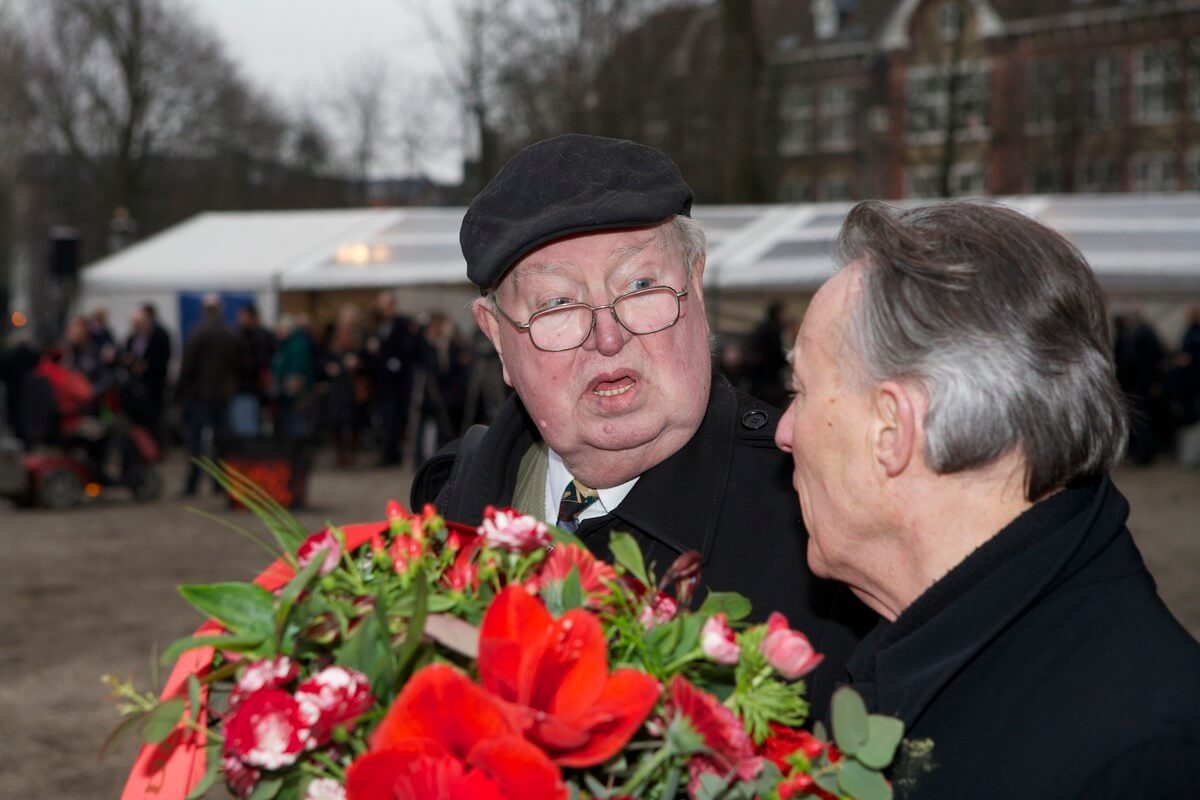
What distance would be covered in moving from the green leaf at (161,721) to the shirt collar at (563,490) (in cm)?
106

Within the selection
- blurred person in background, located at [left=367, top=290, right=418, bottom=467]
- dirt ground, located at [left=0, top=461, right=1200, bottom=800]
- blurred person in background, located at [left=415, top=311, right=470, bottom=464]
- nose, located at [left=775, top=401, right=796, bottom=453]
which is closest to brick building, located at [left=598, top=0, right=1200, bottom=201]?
blurred person in background, located at [left=367, top=290, right=418, bottom=467]

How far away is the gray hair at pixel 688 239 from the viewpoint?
240cm

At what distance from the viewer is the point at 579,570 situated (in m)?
1.38

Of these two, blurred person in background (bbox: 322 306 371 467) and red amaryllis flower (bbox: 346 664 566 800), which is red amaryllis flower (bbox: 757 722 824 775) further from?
blurred person in background (bbox: 322 306 371 467)

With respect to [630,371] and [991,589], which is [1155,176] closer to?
[630,371]

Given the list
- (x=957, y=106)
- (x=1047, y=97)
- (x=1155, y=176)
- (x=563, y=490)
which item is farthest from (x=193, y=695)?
(x=1155, y=176)

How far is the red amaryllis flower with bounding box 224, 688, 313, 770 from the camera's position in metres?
1.18

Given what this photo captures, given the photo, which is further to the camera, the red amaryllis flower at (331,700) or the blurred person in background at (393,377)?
the blurred person in background at (393,377)

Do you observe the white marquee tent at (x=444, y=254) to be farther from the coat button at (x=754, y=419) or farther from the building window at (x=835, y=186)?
the building window at (x=835, y=186)

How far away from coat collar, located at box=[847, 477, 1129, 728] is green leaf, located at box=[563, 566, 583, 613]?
1.52 ft

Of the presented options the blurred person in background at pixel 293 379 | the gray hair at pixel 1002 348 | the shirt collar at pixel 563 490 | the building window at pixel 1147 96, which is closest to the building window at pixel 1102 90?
the building window at pixel 1147 96

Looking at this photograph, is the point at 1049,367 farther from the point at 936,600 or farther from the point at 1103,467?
the point at 936,600

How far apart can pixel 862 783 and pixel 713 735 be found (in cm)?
18

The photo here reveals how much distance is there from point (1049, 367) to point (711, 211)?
667 inches
